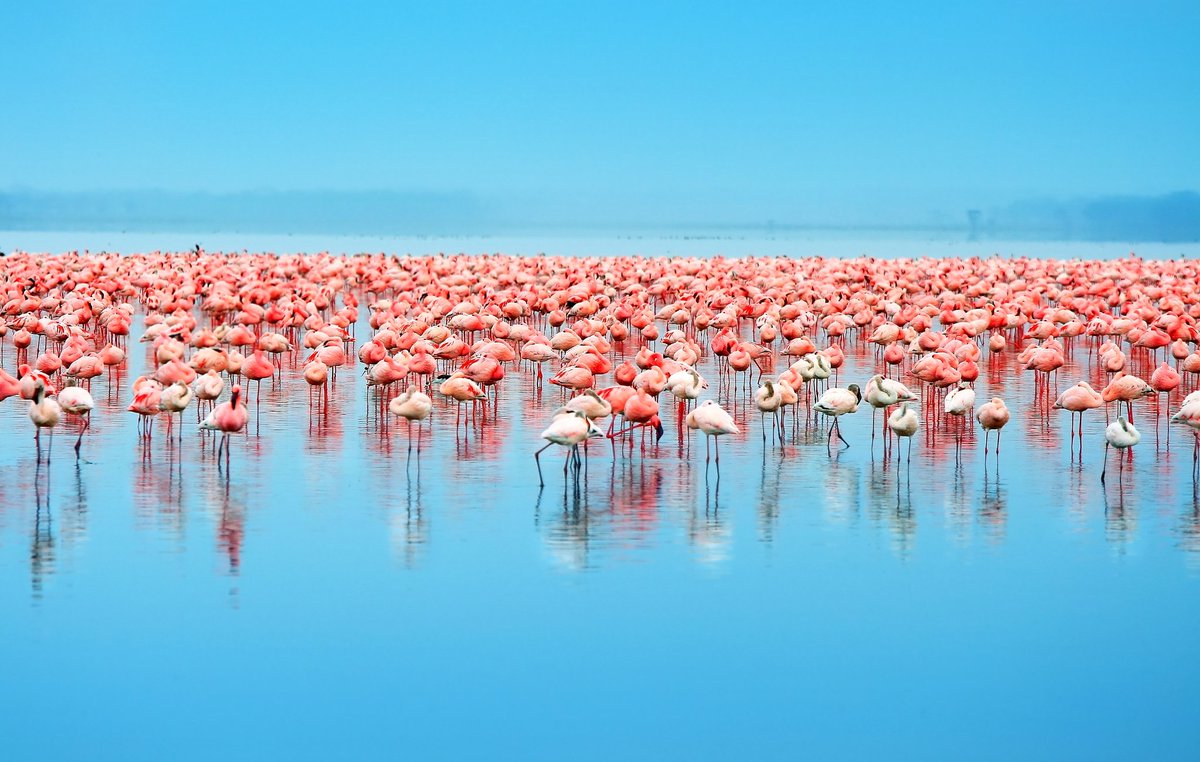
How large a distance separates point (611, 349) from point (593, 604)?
17.0m

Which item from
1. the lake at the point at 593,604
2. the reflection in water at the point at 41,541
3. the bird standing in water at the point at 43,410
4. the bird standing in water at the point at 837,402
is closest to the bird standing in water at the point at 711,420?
the lake at the point at 593,604

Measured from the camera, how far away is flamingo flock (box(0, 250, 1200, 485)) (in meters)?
15.8

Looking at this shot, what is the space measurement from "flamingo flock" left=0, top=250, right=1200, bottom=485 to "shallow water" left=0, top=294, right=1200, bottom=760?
2.09 feet

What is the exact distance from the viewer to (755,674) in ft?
30.3

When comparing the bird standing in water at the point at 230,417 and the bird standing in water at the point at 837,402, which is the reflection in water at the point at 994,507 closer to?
the bird standing in water at the point at 837,402

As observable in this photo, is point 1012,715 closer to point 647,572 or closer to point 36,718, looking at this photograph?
point 647,572

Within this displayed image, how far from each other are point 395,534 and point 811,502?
3602 millimetres

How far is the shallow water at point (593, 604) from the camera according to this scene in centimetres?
848

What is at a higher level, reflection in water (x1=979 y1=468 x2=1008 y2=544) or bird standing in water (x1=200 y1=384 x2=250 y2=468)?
bird standing in water (x1=200 y1=384 x2=250 y2=468)

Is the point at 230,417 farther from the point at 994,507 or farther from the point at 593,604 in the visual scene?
the point at 994,507

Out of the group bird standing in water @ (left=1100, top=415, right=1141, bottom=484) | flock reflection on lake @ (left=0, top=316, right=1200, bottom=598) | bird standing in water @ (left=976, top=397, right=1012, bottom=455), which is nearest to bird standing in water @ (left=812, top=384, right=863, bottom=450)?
flock reflection on lake @ (left=0, top=316, right=1200, bottom=598)

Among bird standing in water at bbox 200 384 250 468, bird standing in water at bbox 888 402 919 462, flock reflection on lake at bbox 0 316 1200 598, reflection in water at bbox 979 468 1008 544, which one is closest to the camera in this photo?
flock reflection on lake at bbox 0 316 1200 598

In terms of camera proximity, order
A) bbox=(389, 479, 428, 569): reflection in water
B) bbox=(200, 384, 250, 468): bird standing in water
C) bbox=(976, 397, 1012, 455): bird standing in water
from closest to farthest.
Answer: bbox=(389, 479, 428, 569): reflection in water
bbox=(200, 384, 250, 468): bird standing in water
bbox=(976, 397, 1012, 455): bird standing in water

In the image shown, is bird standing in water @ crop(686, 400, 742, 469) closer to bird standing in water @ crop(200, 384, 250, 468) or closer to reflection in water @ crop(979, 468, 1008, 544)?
reflection in water @ crop(979, 468, 1008, 544)
